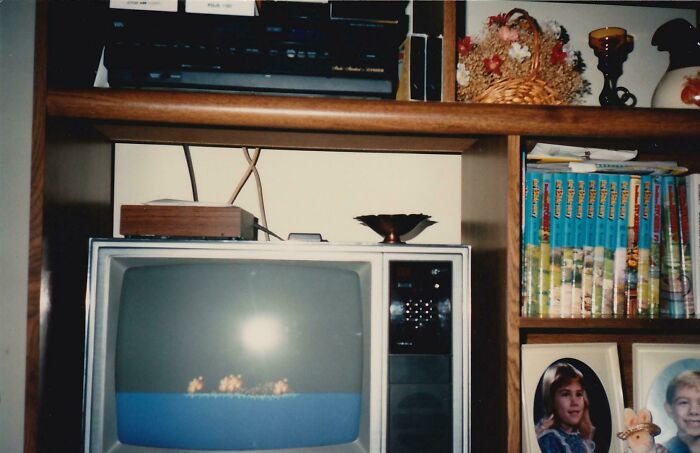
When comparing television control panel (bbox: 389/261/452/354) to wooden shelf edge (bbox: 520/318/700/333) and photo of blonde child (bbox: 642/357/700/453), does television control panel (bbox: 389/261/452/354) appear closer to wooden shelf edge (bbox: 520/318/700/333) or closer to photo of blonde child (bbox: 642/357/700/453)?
wooden shelf edge (bbox: 520/318/700/333)

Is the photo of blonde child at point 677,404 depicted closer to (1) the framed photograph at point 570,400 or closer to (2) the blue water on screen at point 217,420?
(1) the framed photograph at point 570,400

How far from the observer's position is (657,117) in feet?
2.99

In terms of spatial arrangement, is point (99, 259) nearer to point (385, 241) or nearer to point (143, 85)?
point (143, 85)

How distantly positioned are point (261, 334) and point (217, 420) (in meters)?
0.18

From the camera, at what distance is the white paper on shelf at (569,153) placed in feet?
3.29

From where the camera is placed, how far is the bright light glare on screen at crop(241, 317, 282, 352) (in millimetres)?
933

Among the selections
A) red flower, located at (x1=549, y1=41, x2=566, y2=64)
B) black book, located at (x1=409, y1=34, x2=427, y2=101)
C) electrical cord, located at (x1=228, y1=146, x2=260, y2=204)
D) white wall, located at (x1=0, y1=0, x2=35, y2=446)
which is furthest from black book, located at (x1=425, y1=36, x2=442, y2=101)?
white wall, located at (x1=0, y1=0, x2=35, y2=446)

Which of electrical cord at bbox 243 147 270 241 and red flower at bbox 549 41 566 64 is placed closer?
red flower at bbox 549 41 566 64

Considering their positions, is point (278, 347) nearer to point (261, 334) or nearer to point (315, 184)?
point (261, 334)

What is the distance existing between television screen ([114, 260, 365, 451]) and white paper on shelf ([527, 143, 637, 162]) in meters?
0.48

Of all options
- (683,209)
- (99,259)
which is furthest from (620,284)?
(99,259)

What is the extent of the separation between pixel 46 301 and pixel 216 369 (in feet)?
1.05

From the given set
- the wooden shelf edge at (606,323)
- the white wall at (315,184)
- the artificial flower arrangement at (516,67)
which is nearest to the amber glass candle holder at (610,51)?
the artificial flower arrangement at (516,67)

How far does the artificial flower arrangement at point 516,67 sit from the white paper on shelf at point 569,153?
96 millimetres
